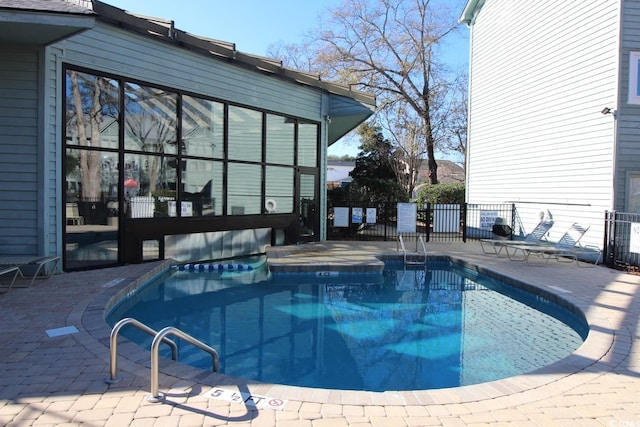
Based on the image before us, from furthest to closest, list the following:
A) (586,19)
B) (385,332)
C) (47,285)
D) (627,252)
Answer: (586,19), (627,252), (47,285), (385,332)

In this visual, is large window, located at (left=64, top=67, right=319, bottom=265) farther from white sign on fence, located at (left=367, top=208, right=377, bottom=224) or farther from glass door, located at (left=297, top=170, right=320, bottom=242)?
white sign on fence, located at (left=367, top=208, right=377, bottom=224)

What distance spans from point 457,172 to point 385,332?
30670mm

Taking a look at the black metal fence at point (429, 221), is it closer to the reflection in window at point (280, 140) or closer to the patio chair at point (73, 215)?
the reflection in window at point (280, 140)

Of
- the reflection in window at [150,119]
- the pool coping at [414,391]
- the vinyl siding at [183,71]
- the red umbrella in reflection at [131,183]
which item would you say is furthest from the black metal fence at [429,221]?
the pool coping at [414,391]

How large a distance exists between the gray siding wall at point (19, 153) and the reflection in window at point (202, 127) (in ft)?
9.16

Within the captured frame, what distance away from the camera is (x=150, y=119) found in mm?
8219

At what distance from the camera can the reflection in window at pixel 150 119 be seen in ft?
25.8

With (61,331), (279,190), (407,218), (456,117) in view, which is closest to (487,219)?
(407,218)

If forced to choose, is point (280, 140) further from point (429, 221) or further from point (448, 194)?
point (448, 194)

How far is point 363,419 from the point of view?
268 centimetres

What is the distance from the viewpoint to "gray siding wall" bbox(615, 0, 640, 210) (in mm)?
8602

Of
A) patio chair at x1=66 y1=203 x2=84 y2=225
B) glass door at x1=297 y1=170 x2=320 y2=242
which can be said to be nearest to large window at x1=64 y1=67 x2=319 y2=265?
patio chair at x1=66 y1=203 x2=84 y2=225

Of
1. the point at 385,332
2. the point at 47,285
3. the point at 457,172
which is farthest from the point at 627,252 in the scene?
the point at 457,172

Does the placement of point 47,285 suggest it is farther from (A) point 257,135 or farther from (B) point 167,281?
(A) point 257,135
